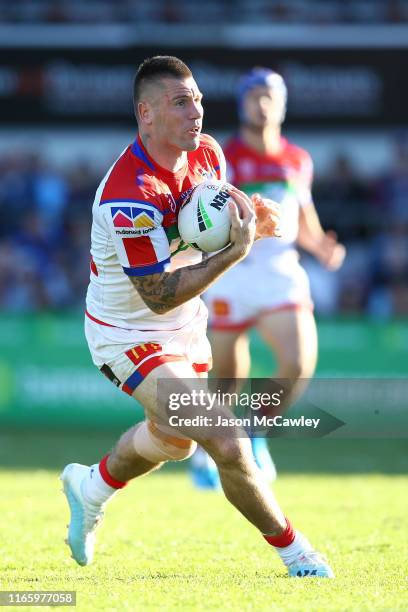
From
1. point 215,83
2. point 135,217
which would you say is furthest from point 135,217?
point 215,83

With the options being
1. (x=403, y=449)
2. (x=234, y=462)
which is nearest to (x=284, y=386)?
(x=234, y=462)

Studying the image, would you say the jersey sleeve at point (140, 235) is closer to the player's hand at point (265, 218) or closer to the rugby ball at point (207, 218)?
the rugby ball at point (207, 218)

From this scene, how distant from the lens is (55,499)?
8875 millimetres

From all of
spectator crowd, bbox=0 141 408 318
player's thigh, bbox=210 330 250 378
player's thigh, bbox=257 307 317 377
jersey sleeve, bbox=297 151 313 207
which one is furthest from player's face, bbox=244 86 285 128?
spectator crowd, bbox=0 141 408 318

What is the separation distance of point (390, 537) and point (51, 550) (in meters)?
1.98

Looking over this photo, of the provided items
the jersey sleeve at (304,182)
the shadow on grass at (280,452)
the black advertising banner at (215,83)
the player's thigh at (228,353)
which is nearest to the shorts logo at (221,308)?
the player's thigh at (228,353)

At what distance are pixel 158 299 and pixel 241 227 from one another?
516 mm

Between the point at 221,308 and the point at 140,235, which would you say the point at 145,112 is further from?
the point at 221,308

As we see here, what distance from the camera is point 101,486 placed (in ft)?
21.2

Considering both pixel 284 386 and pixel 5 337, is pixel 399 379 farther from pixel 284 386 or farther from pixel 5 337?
pixel 284 386

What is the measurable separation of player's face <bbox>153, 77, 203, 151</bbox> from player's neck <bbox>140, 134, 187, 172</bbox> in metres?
0.05

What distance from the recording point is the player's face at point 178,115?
5.96 meters

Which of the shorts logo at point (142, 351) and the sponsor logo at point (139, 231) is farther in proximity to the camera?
the shorts logo at point (142, 351)

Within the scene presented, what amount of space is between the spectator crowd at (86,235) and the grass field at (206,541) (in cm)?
327
